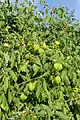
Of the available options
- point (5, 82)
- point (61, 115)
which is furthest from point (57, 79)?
point (5, 82)

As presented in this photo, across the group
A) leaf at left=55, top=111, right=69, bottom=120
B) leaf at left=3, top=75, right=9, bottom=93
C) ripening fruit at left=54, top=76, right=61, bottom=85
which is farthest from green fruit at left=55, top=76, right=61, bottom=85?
leaf at left=3, top=75, right=9, bottom=93

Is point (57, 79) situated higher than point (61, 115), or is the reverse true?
point (57, 79)

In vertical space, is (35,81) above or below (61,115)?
above

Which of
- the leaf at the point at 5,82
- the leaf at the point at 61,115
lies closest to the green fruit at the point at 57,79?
the leaf at the point at 61,115

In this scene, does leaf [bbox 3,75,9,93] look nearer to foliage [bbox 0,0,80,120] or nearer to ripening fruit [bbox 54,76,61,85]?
foliage [bbox 0,0,80,120]

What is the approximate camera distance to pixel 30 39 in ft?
10.2

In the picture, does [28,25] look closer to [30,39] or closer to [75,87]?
[30,39]

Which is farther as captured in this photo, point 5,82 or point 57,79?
point 57,79

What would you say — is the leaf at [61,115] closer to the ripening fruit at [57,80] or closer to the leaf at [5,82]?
the ripening fruit at [57,80]

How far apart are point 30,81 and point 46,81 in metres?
0.12

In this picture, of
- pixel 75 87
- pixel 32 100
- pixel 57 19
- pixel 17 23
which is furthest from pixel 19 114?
pixel 57 19

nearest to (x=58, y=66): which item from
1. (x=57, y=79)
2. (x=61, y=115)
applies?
(x=57, y=79)

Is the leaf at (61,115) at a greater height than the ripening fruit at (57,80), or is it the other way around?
the ripening fruit at (57,80)

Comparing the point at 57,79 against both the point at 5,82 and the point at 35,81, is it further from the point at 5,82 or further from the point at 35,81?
the point at 5,82
